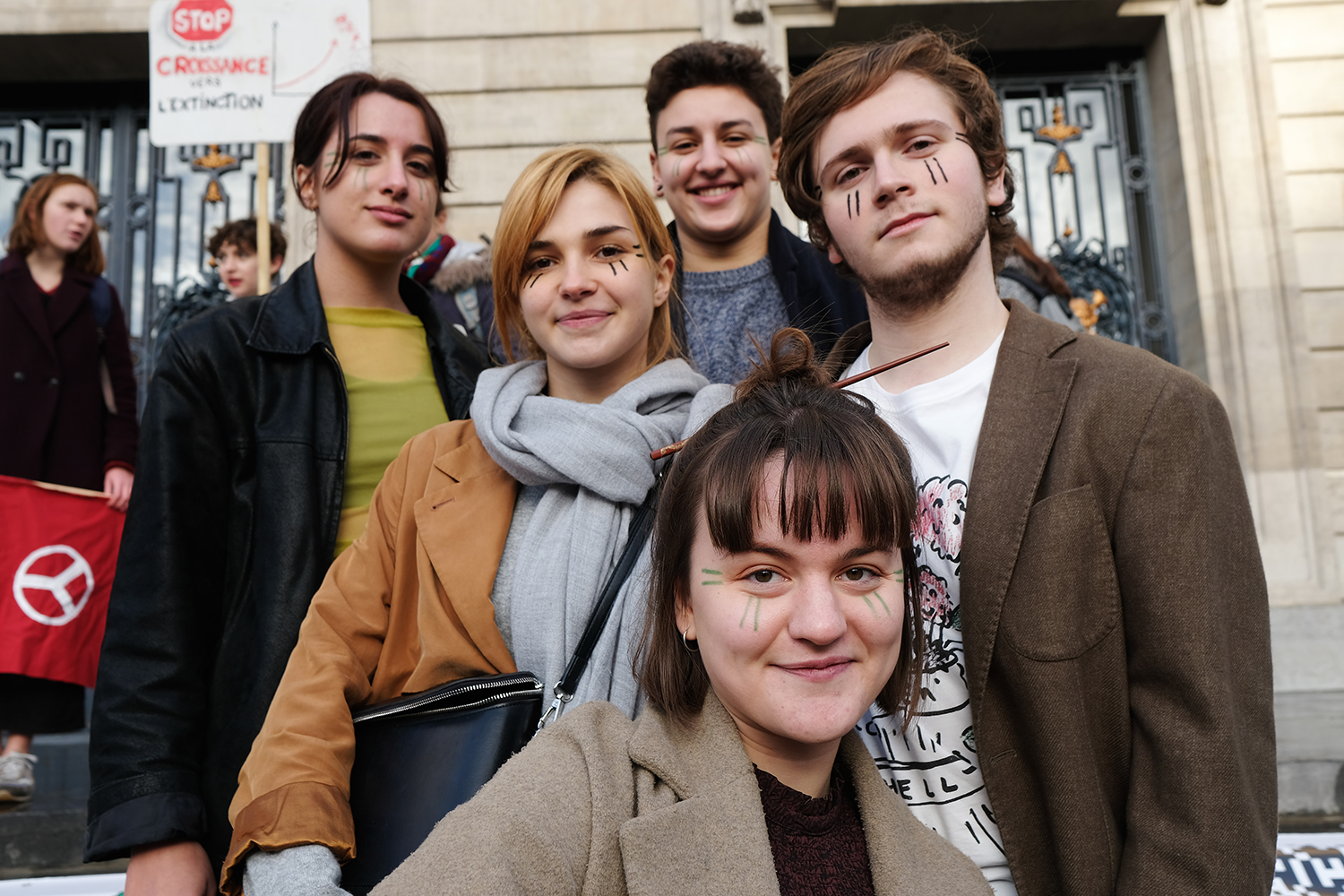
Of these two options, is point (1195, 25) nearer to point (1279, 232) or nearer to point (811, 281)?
point (1279, 232)

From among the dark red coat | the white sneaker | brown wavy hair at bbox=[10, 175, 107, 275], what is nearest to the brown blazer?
the white sneaker

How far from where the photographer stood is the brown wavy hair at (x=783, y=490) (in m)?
1.44

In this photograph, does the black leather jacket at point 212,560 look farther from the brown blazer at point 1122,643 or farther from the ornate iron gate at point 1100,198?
the ornate iron gate at point 1100,198

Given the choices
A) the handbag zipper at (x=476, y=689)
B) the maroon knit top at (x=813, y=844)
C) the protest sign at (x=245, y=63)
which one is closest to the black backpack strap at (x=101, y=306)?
the protest sign at (x=245, y=63)

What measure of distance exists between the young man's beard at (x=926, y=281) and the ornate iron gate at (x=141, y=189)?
6.21 metres

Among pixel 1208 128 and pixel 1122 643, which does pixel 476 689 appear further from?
pixel 1208 128

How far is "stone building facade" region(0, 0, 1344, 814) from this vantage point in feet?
22.2

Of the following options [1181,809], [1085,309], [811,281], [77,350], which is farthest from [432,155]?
[1085,309]

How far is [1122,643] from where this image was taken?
5.34ft

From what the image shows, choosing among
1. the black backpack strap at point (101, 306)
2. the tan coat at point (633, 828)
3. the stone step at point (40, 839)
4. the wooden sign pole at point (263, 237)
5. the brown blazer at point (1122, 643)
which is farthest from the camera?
the black backpack strap at point (101, 306)

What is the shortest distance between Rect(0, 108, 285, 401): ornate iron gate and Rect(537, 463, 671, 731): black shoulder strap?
20.4ft

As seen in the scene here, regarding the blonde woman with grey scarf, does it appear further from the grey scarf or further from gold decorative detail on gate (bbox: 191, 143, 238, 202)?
gold decorative detail on gate (bbox: 191, 143, 238, 202)

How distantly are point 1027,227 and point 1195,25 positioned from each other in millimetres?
1745

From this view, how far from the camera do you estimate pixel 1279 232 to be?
273 inches
